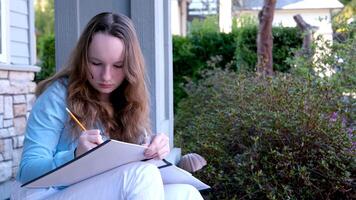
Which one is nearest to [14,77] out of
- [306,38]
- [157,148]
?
[157,148]

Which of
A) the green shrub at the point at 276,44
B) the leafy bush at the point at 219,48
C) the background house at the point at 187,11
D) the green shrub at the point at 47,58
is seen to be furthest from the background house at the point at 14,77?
the background house at the point at 187,11

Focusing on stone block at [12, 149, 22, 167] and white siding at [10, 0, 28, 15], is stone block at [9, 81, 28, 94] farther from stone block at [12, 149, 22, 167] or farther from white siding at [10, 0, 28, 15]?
white siding at [10, 0, 28, 15]

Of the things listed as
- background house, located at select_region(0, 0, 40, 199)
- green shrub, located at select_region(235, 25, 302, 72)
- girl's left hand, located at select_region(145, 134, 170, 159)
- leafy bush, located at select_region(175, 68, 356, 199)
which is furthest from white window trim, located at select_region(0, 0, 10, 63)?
green shrub, located at select_region(235, 25, 302, 72)

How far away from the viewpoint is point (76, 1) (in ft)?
Answer: 9.09

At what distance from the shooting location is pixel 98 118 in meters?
1.97

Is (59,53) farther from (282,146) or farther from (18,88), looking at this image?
(18,88)

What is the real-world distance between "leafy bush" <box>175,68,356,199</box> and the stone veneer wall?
50.4 inches

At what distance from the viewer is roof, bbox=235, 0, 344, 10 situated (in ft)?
46.8

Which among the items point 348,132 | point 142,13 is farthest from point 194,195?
point 348,132

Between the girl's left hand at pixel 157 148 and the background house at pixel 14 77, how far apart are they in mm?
2010

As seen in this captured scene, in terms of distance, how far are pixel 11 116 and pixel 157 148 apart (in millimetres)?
2566

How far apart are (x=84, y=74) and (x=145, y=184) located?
0.45 meters

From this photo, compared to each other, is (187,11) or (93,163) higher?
(187,11)

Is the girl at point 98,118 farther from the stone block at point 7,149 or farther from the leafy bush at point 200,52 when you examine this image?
the leafy bush at point 200,52
